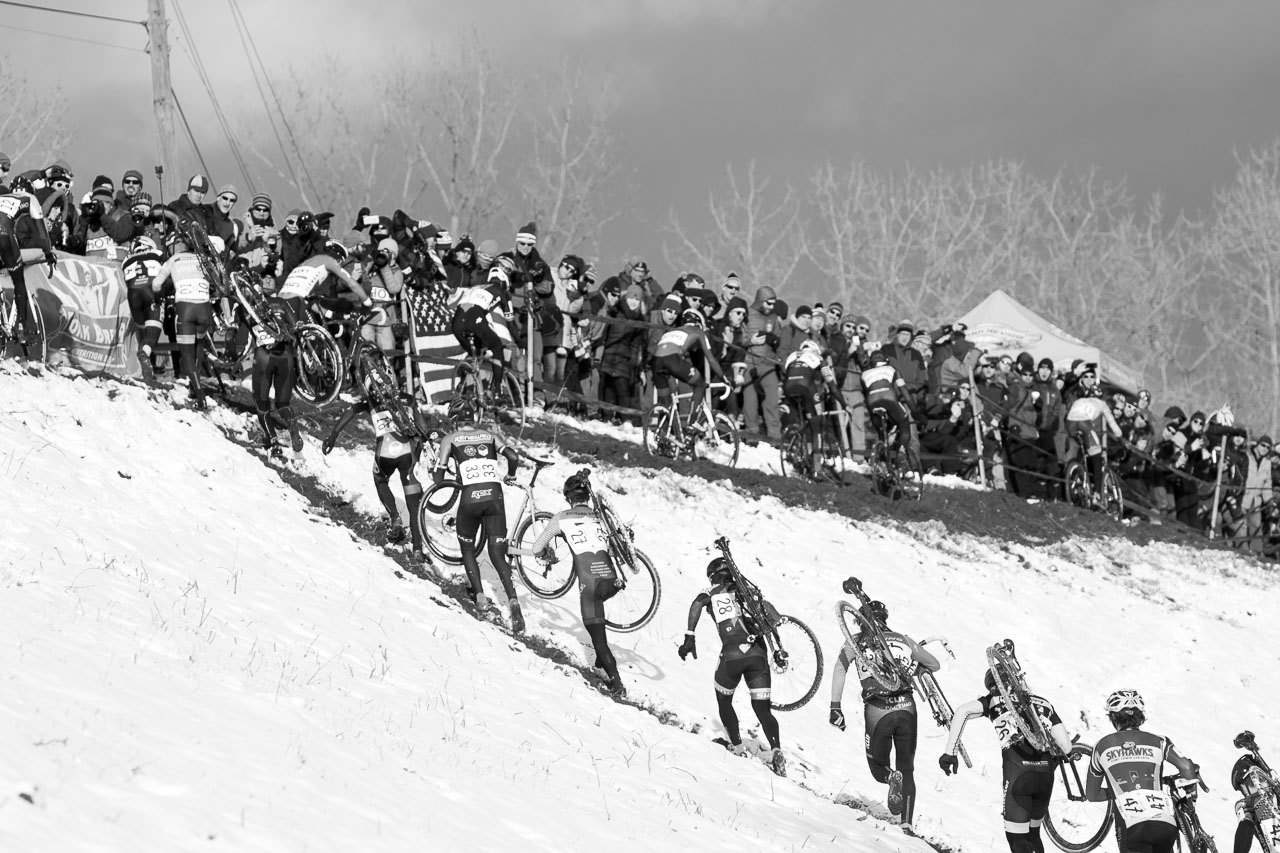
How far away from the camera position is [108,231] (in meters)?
18.4

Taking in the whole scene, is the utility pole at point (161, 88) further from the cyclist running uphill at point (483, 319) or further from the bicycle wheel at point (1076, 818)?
the bicycle wheel at point (1076, 818)

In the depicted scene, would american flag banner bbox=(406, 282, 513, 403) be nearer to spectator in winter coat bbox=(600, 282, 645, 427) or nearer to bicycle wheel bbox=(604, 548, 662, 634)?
spectator in winter coat bbox=(600, 282, 645, 427)

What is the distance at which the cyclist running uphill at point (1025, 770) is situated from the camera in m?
12.3

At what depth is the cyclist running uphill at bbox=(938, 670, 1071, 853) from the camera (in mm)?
12312

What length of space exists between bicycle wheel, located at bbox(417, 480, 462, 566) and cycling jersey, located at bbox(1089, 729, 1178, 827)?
271 inches

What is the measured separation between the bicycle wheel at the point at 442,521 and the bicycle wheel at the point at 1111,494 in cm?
1365

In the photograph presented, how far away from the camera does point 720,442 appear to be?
2128cm

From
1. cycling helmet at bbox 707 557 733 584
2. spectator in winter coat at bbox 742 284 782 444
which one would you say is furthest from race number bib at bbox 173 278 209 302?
spectator in winter coat at bbox 742 284 782 444

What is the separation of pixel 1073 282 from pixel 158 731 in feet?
218

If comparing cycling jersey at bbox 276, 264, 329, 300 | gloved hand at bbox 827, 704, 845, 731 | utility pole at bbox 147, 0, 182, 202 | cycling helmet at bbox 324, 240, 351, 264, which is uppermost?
utility pole at bbox 147, 0, 182, 202

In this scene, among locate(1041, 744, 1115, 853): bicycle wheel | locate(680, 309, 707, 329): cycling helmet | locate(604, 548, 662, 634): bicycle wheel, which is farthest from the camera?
locate(680, 309, 707, 329): cycling helmet

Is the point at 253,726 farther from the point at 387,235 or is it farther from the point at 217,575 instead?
the point at 387,235

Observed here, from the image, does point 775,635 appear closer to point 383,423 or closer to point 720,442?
point 383,423

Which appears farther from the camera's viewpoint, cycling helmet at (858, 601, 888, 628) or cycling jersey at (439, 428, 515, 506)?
cycling jersey at (439, 428, 515, 506)
